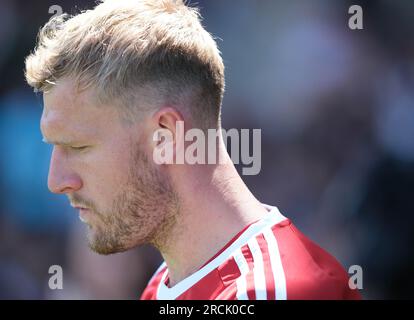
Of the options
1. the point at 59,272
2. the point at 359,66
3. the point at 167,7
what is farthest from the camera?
the point at 59,272

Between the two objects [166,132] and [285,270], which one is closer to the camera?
[285,270]

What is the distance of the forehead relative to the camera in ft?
6.50

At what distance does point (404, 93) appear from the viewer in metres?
4.12

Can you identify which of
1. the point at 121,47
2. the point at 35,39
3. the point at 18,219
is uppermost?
the point at 35,39

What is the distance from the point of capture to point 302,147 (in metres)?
4.26

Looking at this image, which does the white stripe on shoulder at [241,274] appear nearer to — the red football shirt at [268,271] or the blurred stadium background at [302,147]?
the red football shirt at [268,271]

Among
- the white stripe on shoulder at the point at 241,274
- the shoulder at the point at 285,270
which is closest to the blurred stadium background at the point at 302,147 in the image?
the shoulder at the point at 285,270

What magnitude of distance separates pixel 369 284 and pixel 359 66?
4.51ft

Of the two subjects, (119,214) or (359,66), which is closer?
(119,214)

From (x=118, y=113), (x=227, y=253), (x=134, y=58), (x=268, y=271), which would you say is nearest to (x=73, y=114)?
(x=118, y=113)

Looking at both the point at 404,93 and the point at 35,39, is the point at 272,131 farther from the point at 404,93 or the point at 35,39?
the point at 35,39

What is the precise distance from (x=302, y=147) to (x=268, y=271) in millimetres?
2464

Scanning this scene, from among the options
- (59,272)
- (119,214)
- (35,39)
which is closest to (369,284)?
(59,272)

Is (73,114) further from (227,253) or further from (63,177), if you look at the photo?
(227,253)
